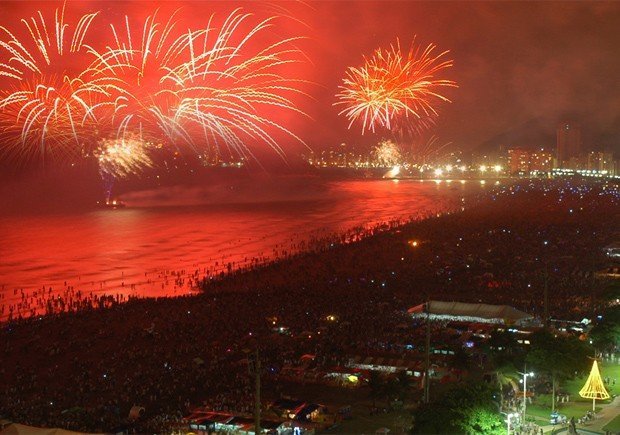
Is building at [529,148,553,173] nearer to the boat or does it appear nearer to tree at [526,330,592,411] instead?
the boat

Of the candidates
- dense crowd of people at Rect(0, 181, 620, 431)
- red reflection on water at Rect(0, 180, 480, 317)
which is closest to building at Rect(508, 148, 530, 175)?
red reflection on water at Rect(0, 180, 480, 317)

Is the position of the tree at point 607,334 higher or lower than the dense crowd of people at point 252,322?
higher

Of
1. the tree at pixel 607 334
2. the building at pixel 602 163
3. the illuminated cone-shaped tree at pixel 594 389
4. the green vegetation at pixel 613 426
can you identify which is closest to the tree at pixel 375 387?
the illuminated cone-shaped tree at pixel 594 389

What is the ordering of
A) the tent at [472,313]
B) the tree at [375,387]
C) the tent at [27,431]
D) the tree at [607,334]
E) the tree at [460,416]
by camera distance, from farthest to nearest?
the tent at [472,313]
the tree at [607,334]
the tree at [375,387]
the tent at [27,431]
the tree at [460,416]

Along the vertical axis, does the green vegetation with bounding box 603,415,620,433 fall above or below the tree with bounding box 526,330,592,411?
below

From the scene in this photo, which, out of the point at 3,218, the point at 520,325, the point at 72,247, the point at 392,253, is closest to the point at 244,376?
the point at 520,325

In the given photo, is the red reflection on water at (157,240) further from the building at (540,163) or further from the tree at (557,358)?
the building at (540,163)

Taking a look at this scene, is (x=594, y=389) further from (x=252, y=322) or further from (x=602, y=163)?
(x=602, y=163)
